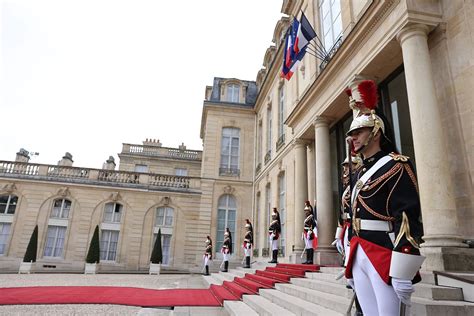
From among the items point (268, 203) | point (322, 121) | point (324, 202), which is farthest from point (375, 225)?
point (268, 203)

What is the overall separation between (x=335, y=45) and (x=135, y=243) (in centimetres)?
1405

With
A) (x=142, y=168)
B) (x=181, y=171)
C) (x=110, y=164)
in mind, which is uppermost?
(x=181, y=171)

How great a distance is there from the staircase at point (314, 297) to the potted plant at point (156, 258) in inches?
335

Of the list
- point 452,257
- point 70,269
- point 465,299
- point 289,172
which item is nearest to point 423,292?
point 465,299

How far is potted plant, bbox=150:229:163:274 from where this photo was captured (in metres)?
14.8

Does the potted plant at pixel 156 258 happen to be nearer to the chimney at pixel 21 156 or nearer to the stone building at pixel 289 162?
the stone building at pixel 289 162

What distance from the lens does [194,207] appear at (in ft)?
58.6

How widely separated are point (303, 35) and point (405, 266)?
25.0 ft

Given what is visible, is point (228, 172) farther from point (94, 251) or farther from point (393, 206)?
point (393, 206)

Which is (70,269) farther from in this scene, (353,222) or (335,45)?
(353,222)

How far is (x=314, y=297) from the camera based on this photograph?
13.9 ft

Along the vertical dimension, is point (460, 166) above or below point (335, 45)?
below

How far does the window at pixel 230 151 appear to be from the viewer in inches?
744

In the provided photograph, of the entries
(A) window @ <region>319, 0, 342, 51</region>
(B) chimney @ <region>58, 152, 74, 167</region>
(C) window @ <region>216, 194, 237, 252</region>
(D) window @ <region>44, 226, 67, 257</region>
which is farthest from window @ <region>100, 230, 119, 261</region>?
(A) window @ <region>319, 0, 342, 51</region>
